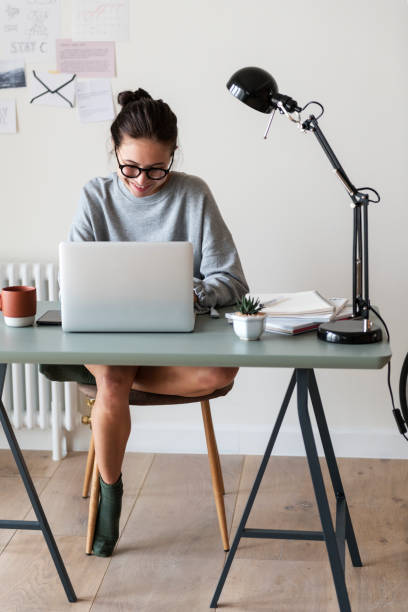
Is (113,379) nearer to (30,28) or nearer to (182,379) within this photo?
(182,379)

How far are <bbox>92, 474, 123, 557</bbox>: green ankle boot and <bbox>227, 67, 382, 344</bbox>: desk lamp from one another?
76cm

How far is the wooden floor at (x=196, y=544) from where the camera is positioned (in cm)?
190

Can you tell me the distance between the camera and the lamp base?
4.99 ft

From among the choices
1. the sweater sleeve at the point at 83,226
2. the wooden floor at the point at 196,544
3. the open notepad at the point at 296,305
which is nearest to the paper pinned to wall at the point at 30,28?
the sweater sleeve at the point at 83,226

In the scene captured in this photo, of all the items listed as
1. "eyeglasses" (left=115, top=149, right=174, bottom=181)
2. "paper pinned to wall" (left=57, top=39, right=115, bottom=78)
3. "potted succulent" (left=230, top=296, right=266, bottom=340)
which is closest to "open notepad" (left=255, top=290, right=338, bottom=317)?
"potted succulent" (left=230, top=296, right=266, bottom=340)

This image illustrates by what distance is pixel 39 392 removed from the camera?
2.76 metres

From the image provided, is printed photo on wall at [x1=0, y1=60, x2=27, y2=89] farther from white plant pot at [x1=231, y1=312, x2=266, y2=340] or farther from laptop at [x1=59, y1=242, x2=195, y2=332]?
white plant pot at [x1=231, y1=312, x2=266, y2=340]

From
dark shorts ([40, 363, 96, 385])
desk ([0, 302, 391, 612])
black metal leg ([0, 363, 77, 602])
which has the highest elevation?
desk ([0, 302, 391, 612])

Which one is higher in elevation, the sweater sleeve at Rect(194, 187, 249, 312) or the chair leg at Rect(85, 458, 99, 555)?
the sweater sleeve at Rect(194, 187, 249, 312)

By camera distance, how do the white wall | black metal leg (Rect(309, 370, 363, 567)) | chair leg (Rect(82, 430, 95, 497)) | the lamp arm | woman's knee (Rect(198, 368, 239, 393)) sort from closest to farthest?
the lamp arm → black metal leg (Rect(309, 370, 363, 567)) → woman's knee (Rect(198, 368, 239, 393)) → chair leg (Rect(82, 430, 95, 497)) → the white wall

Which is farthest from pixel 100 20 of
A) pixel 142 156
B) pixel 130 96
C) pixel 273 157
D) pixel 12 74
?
pixel 142 156

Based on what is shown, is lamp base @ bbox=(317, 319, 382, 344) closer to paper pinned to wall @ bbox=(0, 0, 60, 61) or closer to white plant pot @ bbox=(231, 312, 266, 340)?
white plant pot @ bbox=(231, 312, 266, 340)

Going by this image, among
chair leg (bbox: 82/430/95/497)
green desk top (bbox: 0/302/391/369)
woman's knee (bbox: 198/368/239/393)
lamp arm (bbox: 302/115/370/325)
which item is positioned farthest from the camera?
chair leg (bbox: 82/430/95/497)

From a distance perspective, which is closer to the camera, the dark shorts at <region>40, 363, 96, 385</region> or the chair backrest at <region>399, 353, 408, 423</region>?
the dark shorts at <region>40, 363, 96, 385</region>
